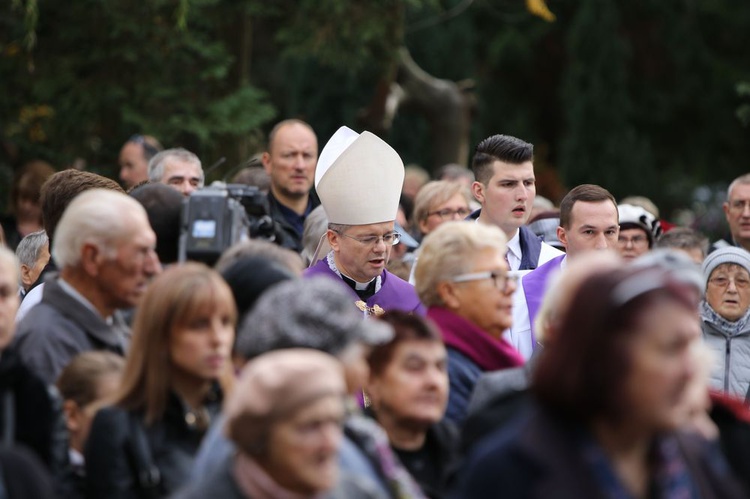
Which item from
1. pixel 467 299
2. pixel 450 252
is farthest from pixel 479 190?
pixel 467 299

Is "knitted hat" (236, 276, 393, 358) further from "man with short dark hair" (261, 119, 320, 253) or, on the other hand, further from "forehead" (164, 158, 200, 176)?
"man with short dark hair" (261, 119, 320, 253)

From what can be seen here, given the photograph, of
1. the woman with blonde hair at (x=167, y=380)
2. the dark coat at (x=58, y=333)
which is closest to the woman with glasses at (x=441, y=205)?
the dark coat at (x=58, y=333)

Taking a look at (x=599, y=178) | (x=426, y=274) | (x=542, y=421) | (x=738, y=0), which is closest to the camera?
(x=542, y=421)

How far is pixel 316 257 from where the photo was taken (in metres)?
7.42

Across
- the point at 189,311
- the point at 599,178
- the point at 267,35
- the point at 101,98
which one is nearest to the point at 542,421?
the point at 189,311

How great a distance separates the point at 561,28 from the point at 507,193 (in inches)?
600

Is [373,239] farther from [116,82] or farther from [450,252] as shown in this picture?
[116,82]

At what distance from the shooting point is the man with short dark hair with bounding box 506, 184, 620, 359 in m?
6.98

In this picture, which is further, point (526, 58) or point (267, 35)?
point (526, 58)

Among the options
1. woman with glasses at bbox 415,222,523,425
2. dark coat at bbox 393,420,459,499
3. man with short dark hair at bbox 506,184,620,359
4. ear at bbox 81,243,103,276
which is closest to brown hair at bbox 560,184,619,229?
man with short dark hair at bbox 506,184,620,359

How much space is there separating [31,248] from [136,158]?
247 cm

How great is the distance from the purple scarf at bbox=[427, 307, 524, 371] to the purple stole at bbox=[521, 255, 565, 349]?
1.72m

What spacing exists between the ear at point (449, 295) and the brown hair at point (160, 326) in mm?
1147

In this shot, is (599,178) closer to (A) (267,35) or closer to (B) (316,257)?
(A) (267,35)
